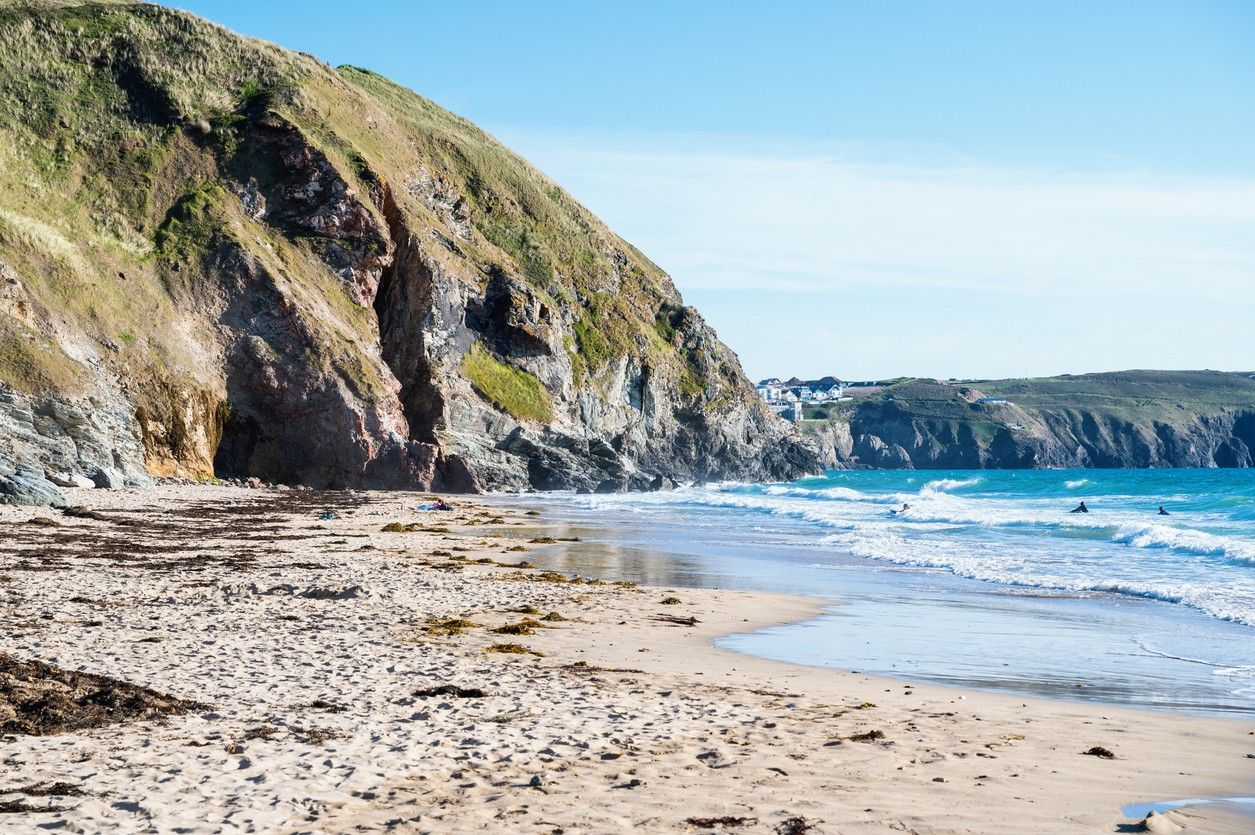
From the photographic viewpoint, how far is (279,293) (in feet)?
177

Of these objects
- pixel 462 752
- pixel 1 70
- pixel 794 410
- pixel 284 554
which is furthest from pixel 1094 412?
pixel 462 752

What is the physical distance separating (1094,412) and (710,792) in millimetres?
179102

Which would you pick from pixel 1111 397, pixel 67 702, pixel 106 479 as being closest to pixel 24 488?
pixel 106 479

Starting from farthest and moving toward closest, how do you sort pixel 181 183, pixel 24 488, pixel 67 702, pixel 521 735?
pixel 181 183 → pixel 24 488 → pixel 67 702 → pixel 521 735

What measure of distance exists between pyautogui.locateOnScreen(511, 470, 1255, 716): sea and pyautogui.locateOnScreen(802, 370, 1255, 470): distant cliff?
12346 centimetres

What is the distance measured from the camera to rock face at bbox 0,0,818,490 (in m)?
46.0

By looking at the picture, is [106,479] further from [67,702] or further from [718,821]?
[718,821]

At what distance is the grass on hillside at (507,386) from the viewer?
65.7 meters

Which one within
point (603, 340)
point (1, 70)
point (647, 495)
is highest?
point (1, 70)

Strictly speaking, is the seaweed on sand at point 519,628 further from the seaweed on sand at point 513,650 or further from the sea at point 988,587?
the sea at point 988,587

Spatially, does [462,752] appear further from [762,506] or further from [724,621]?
[762,506]

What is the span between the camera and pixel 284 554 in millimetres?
21531

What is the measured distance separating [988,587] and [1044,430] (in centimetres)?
15818

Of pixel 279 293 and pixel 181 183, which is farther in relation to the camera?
pixel 181 183
